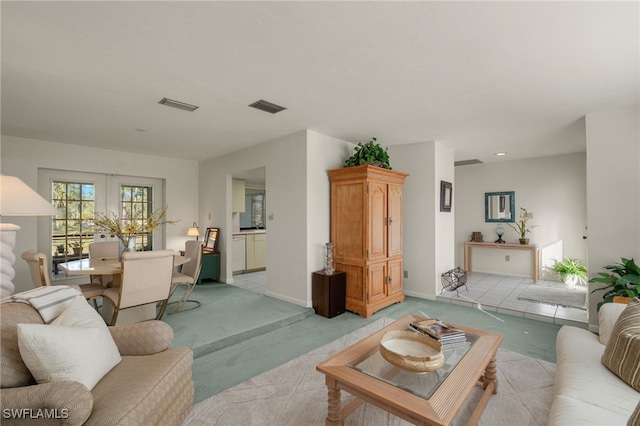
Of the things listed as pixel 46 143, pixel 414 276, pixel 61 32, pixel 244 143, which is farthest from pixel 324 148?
pixel 46 143

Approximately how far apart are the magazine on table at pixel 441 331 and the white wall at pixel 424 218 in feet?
8.54

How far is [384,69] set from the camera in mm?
2393

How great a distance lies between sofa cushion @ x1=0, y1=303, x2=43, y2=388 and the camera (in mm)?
1327

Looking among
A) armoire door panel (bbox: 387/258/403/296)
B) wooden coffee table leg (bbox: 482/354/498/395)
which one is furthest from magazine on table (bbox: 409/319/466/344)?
armoire door panel (bbox: 387/258/403/296)

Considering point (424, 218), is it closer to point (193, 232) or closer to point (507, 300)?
point (507, 300)

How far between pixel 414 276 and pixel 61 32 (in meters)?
4.88

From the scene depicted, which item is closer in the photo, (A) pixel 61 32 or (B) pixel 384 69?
(A) pixel 61 32

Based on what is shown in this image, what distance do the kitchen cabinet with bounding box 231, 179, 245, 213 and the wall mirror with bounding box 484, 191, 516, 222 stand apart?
527cm

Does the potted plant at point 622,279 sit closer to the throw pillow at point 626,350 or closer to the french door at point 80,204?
the throw pillow at point 626,350

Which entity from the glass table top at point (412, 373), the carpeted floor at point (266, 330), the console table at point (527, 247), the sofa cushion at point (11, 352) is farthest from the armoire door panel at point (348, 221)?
the console table at point (527, 247)

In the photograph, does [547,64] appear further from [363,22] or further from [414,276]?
[414,276]

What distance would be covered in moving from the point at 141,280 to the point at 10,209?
127cm

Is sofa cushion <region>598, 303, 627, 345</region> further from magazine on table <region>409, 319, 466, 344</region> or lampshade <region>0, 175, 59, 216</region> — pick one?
lampshade <region>0, 175, 59, 216</region>

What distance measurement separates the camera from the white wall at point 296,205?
413 centimetres
